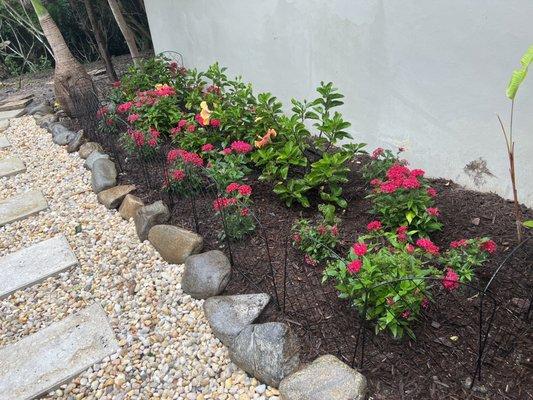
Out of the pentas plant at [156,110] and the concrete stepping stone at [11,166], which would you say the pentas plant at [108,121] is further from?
the concrete stepping stone at [11,166]

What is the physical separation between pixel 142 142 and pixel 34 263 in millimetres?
1363

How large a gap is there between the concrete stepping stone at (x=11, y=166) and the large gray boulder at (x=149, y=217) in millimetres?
2373

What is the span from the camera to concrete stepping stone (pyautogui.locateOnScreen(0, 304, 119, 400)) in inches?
85.7

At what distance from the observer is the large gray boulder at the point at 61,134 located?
522 centimetres

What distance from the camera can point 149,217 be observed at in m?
3.19

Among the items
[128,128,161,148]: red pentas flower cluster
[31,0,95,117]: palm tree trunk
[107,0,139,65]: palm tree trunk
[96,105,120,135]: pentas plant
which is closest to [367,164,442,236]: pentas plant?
[128,128,161,148]: red pentas flower cluster

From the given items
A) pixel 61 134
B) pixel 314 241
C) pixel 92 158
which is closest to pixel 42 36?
pixel 61 134


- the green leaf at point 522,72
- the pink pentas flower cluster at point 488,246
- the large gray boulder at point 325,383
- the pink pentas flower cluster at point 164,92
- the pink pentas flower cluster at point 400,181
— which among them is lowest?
the large gray boulder at point 325,383

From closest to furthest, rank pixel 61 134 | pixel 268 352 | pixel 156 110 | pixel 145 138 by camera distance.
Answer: pixel 268 352 < pixel 145 138 < pixel 156 110 < pixel 61 134

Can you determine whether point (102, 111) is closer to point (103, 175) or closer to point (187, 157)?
point (103, 175)

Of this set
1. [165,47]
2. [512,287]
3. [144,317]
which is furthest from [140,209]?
[165,47]

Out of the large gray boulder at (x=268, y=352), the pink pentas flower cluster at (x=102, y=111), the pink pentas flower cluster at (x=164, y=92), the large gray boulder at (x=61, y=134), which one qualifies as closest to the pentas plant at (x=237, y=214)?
the large gray boulder at (x=268, y=352)

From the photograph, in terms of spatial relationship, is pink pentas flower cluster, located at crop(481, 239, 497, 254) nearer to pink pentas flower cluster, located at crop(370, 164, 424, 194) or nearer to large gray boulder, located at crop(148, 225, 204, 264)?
pink pentas flower cluster, located at crop(370, 164, 424, 194)

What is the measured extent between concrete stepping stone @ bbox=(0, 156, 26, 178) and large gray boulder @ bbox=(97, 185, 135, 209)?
5.09 feet
